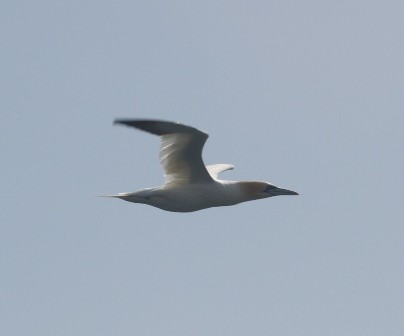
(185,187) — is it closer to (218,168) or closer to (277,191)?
(277,191)

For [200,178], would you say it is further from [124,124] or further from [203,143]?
[124,124]

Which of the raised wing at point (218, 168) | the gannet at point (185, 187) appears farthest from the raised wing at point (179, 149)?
the raised wing at point (218, 168)

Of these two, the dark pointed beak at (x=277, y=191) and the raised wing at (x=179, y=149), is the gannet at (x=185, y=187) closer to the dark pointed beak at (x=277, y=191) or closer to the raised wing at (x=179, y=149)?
the raised wing at (x=179, y=149)

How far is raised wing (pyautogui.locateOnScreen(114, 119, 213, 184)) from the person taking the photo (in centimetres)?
2020

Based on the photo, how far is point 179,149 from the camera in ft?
70.0

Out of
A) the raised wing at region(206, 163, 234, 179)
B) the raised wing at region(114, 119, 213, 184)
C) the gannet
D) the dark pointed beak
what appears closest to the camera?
the raised wing at region(114, 119, 213, 184)

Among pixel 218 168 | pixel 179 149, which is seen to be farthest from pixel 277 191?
pixel 218 168

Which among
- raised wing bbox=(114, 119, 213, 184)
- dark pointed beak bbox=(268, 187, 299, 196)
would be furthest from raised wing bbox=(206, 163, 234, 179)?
raised wing bbox=(114, 119, 213, 184)

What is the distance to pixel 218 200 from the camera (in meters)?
22.0

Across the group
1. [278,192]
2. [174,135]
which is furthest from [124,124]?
[278,192]

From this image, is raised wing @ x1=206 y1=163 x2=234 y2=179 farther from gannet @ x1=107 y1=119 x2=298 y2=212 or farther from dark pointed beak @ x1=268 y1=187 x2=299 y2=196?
gannet @ x1=107 y1=119 x2=298 y2=212

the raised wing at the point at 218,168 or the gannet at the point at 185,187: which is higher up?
the raised wing at the point at 218,168

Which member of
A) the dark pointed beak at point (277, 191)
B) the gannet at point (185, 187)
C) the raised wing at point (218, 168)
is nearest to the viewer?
the gannet at point (185, 187)

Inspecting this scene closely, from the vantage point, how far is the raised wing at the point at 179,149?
2020cm
